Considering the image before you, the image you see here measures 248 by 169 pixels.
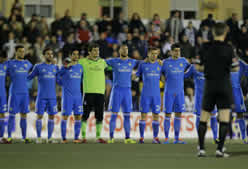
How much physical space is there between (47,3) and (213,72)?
17284mm

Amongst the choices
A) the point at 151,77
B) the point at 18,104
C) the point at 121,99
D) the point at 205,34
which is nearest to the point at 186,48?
the point at 205,34

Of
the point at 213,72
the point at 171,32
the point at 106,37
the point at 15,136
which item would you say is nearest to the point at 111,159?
the point at 213,72

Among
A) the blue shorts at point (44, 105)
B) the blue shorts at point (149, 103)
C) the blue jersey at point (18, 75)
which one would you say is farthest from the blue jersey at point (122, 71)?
the blue jersey at point (18, 75)

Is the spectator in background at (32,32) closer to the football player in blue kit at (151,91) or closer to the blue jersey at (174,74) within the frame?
the football player in blue kit at (151,91)

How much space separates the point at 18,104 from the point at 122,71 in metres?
2.71

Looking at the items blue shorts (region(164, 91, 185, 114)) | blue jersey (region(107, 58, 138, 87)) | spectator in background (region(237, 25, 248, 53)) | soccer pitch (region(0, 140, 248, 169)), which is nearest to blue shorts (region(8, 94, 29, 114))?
blue jersey (region(107, 58, 138, 87))

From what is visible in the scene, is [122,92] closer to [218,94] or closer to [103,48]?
[218,94]

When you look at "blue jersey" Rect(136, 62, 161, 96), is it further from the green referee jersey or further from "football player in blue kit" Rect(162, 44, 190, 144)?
the green referee jersey

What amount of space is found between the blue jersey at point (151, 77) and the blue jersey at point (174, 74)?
9.0 inches

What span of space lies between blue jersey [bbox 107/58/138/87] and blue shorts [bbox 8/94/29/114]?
2270 millimetres

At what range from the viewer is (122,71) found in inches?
586

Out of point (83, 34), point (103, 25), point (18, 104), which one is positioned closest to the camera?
point (18, 104)

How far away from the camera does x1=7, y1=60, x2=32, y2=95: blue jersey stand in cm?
1473

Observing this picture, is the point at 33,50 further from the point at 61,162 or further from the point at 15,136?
the point at 61,162
